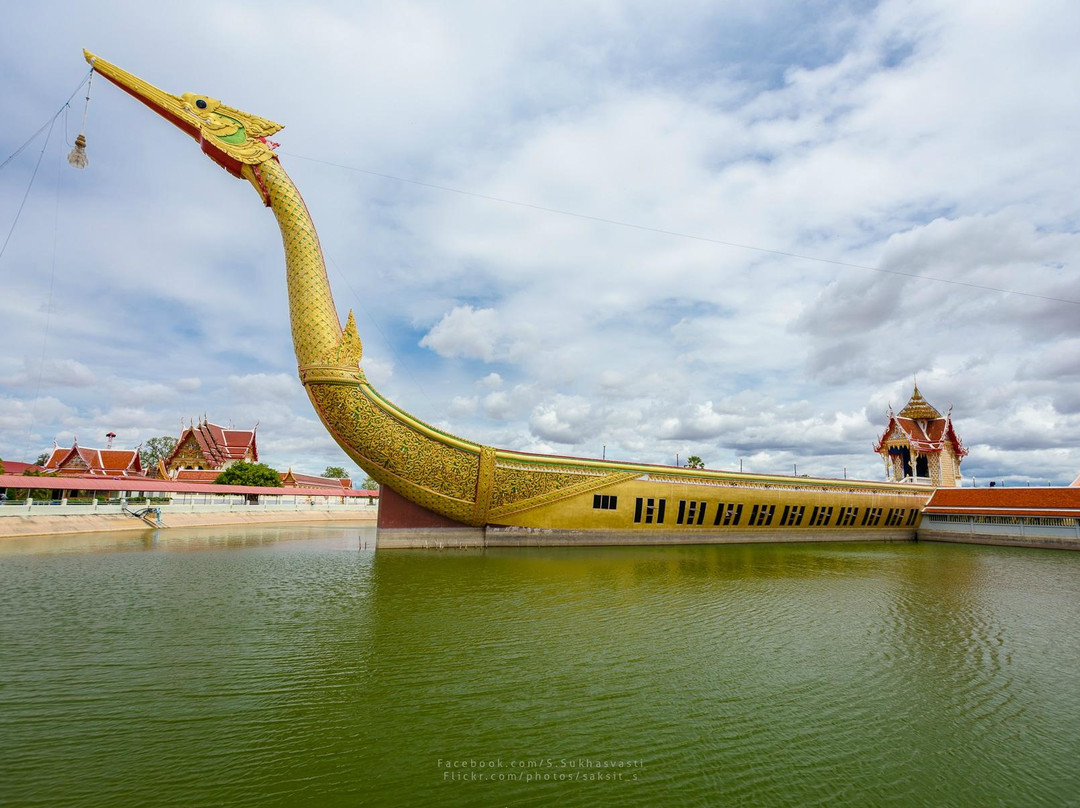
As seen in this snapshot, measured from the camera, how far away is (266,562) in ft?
51.4

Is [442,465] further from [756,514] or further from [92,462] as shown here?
[92,462]

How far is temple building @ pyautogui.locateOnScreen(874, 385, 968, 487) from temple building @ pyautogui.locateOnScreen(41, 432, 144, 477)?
54.1m

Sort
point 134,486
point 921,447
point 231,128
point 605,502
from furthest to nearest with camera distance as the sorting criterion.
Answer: point 921,447
point 134,486
point 605,502
point 231,128

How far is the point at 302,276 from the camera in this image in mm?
17875

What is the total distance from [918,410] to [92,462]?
5900 cm

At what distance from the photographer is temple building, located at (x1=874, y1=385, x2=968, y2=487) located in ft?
120

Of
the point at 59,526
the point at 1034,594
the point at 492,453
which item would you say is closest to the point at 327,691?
the point at 492,453

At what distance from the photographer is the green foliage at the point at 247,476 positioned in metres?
37.5

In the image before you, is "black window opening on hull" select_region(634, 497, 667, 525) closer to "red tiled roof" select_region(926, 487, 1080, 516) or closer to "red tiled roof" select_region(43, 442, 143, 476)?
"red tiled roof" select_region(926, 487, 1080, 516)

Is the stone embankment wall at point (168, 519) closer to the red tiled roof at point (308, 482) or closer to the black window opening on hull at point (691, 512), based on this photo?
the red tiled roof at point (308, 482)

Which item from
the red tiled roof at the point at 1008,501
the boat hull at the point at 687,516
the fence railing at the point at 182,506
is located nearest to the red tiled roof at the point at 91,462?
the fence railing at the point at 182,506

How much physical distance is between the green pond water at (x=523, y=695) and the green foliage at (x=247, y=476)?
89.8 ft

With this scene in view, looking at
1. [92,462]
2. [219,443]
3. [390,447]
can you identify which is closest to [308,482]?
[219,443]

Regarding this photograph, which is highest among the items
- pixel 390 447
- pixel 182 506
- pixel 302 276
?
pixel 302 276
